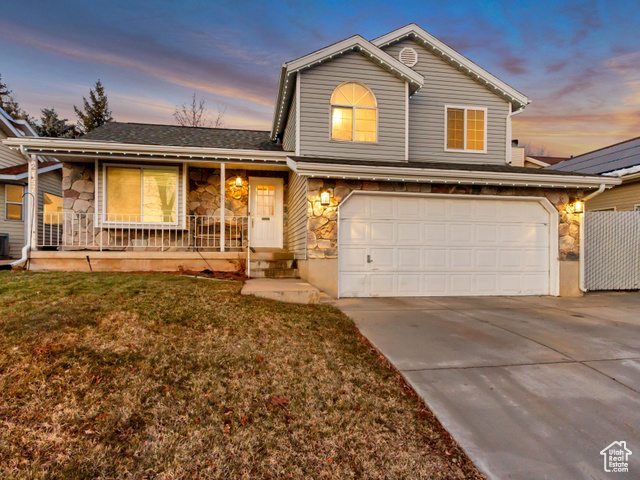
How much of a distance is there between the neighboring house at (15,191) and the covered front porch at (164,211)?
4701mm

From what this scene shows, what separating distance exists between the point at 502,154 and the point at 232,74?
1239 centimetres

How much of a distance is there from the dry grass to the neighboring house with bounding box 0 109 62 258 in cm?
1088

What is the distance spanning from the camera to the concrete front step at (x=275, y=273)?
7715 millimetres

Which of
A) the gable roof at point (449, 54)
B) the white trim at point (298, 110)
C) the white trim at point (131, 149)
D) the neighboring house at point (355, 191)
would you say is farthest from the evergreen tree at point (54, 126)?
the gable roof at point (449, 54)

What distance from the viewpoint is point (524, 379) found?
2939 mm

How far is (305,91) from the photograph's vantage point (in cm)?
764

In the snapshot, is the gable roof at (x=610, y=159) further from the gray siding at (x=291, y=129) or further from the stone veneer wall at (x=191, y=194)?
the stone veneer wall at (x=191, y=194)

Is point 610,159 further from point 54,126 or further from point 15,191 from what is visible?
point 54,126

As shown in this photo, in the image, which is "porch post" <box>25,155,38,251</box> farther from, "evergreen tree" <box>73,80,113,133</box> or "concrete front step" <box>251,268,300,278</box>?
"evergreen tree" <box>73,80,113,133</box>

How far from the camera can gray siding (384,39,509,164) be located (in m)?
8.86

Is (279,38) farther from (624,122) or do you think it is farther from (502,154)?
(624,122)

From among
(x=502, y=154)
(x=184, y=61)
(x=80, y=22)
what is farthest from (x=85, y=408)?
(x=184, y=61)

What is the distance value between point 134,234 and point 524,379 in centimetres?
894

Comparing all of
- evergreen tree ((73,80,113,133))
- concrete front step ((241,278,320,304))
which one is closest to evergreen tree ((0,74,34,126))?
evergreen tree ((73,80,113,133))
